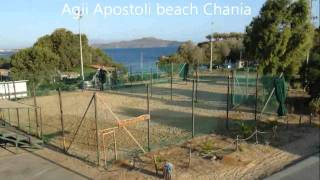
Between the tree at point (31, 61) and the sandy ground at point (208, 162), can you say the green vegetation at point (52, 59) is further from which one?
the sandy ground at point (208, 162)

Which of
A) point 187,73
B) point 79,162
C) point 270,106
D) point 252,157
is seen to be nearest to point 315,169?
point 252,157

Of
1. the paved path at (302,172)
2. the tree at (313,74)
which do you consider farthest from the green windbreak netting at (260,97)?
the paved path at (302,172)

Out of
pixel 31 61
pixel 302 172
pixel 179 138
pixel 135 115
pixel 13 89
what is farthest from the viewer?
pixel 31 61

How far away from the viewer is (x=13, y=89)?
77.9 ft

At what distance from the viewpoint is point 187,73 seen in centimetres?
3369

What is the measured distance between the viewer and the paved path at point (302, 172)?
10586mm

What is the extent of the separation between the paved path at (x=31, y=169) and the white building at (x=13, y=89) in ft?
36.2

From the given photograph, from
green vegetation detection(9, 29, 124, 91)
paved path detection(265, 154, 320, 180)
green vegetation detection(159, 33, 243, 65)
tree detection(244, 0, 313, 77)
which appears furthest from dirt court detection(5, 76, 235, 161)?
green vegetation detection(159, 33, 243, 65)

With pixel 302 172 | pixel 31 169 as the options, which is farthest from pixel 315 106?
pixel 31 169

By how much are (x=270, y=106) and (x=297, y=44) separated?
14.5 ft

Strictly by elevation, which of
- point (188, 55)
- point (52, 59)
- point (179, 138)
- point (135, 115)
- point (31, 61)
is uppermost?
point (188, 55)

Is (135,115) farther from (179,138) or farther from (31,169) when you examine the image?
(31,169)

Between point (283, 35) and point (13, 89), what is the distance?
52.8 ft

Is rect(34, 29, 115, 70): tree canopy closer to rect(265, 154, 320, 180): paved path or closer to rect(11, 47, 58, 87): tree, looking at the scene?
rect(11, 47, 58, 87): tree
